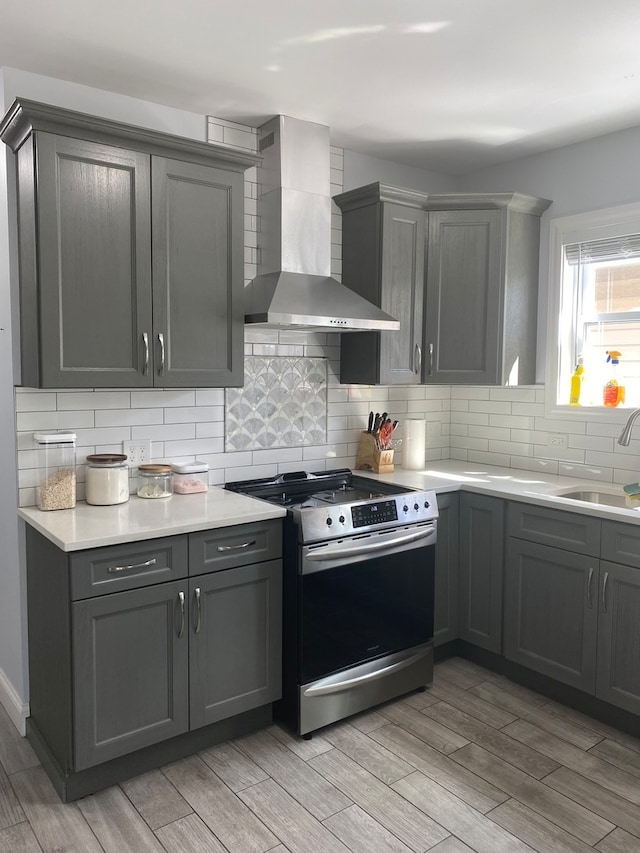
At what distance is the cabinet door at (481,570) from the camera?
336 centimetres

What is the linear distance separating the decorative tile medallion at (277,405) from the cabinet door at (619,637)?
162cm

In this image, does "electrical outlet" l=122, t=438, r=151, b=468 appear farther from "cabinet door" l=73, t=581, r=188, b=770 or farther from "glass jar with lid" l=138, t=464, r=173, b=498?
"cabinet door" l=73, t=581, r=188, b=770

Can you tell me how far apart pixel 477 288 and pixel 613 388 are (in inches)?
34.9

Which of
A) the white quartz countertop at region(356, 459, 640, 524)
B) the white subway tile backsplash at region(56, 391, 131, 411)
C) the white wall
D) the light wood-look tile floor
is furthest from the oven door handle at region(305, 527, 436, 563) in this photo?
the white wall

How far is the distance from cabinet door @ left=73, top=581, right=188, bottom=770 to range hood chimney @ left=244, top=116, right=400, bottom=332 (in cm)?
142

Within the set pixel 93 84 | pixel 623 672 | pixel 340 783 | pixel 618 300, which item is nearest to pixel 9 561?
pixel 340 783

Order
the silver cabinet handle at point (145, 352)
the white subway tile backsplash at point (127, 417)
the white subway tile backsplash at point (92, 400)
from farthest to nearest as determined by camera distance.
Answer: the white subway tile backsplash at point (127, 417) → the white subway tile backsplash at point (92, 400) → the silver cabinet handle at point (145, 352)

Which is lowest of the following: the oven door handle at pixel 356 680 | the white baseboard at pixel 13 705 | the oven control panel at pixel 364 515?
the white baseboard at pixel 13 705

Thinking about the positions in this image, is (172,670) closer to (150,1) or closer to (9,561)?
(9,561)

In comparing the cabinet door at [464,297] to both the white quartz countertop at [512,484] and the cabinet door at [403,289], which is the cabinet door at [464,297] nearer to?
the cabinet door at [403,289]

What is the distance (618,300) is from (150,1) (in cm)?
265

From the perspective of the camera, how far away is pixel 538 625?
3184 mm

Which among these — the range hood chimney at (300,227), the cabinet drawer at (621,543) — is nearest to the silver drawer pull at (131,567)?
the range hood chimney at (300,227)

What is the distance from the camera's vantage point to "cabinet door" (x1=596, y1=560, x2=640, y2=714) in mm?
2793
